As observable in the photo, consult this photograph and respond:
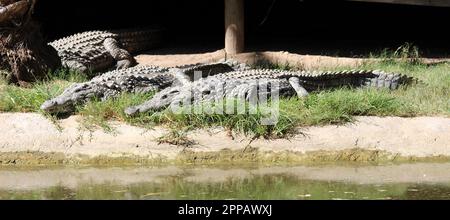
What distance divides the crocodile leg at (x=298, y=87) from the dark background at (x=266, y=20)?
3171 mm

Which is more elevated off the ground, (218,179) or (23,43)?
(23,43)

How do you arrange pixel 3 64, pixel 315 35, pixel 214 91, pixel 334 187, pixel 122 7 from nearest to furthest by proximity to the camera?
1. pixel 334 187
2. pixel 214 91
3. pixel 3 64
4. pixel 315 35
5. pixel 122 7

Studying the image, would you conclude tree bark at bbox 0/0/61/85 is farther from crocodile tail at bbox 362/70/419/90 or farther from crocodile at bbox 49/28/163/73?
crocodile tail at bbox 362/70/419/90

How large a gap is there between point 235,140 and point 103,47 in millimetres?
3896

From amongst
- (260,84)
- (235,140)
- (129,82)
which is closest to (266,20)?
(129,82)

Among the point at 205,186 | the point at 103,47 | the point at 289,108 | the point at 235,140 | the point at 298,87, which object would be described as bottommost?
the point at 205,186

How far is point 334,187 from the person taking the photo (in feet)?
18.3

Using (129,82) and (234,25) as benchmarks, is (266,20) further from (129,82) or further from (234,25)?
(129,82)

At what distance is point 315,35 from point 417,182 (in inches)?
234

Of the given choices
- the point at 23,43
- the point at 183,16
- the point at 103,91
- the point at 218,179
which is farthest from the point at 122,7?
the point at 218,179

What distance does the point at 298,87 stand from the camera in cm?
767

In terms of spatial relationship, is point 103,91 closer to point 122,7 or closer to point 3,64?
point 3,64

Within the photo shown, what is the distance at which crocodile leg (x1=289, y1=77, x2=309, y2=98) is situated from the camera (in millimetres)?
7535

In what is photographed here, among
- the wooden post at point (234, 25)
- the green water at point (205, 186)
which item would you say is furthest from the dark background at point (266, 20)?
the green water at point (205, 186)
